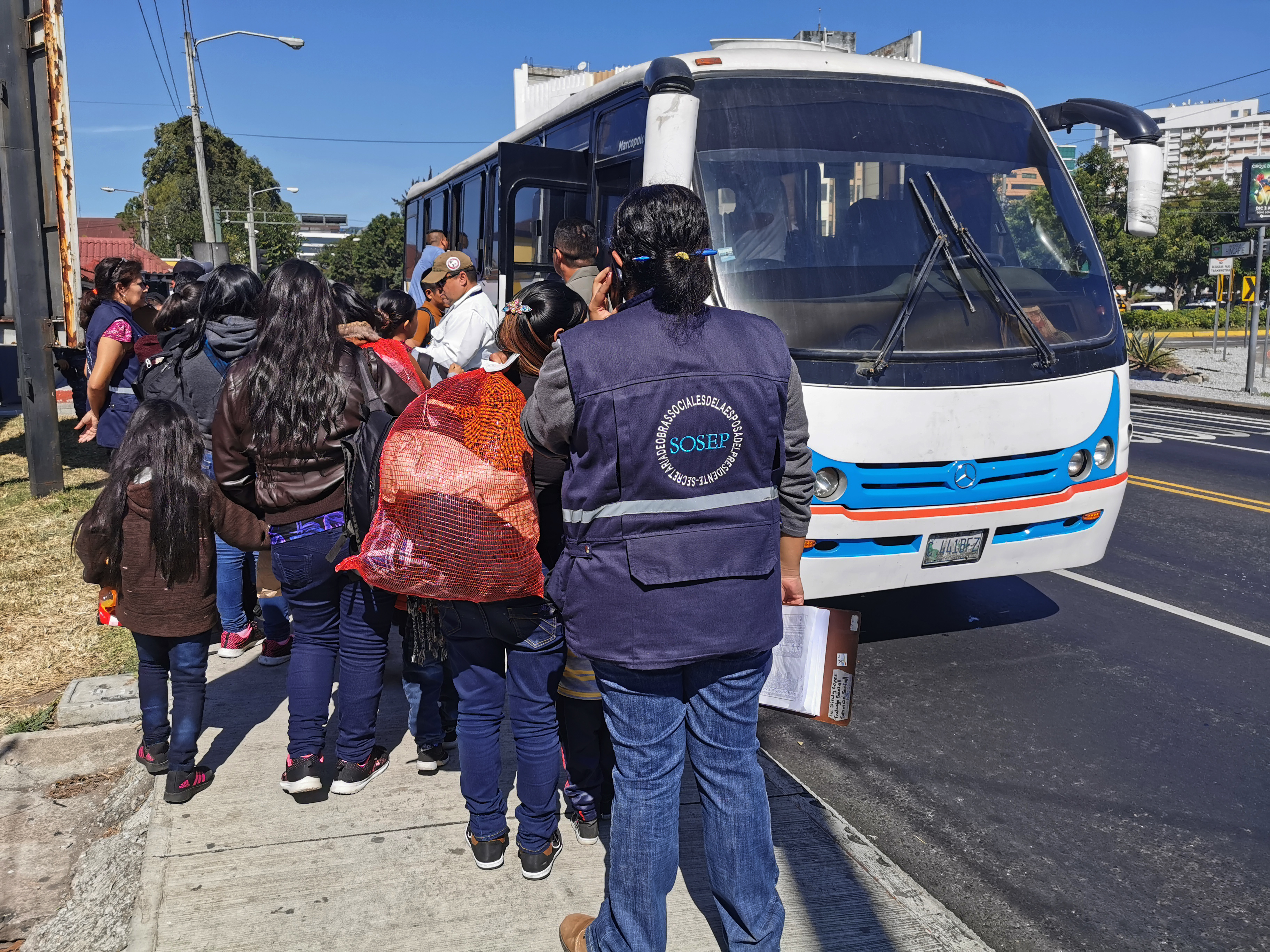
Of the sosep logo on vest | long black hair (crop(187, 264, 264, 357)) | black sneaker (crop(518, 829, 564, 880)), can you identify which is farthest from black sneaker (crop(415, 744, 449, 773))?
the sosep logo on vest

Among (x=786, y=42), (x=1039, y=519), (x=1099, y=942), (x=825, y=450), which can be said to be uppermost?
(x=786, y=42)

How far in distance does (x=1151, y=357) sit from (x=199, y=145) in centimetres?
2391

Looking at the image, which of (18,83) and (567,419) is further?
(18,83)

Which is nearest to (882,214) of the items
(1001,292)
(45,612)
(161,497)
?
(1001,292)

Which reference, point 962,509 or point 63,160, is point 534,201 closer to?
point 962,509

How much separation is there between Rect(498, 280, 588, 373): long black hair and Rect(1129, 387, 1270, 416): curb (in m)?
17.3

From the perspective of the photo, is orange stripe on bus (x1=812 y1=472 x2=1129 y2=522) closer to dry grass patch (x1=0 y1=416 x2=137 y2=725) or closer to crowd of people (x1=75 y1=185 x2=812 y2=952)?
crowd of people (x1=75 y1=185 x2=812 y2=952)

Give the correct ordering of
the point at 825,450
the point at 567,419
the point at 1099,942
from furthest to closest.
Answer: the point at 825,450
the point at 1099,942
the point at 567,419

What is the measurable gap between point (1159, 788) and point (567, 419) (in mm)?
3019

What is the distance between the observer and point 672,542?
2.33m

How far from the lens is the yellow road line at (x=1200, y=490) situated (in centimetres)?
952

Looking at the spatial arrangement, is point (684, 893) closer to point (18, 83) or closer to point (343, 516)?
point (343, 516)

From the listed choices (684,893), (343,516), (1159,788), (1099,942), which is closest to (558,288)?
(343,516)

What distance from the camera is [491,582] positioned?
2.88m
